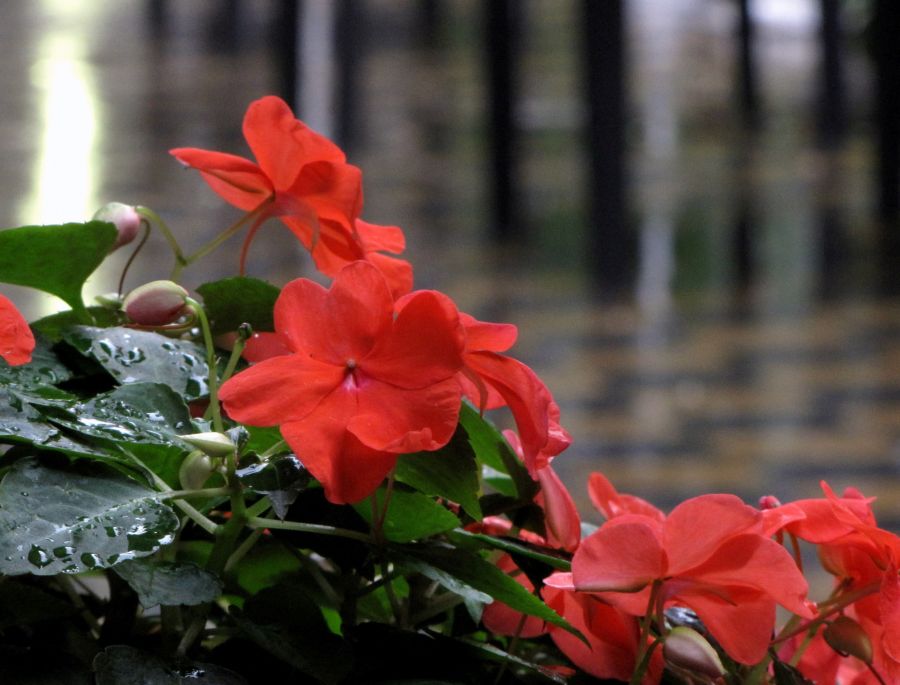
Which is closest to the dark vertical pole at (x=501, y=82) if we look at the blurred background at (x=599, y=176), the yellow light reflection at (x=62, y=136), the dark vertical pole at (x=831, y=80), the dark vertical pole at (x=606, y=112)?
the blurred background at (x=599, y=176)

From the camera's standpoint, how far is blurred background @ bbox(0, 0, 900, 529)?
2355 millimetres

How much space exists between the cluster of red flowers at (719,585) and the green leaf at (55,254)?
0.39 ft

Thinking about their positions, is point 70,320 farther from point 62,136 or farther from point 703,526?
point 62,136

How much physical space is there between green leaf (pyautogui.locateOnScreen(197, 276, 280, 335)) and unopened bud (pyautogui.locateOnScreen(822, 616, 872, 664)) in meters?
0.15

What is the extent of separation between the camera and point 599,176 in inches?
113

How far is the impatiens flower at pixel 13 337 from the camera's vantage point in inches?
10.4

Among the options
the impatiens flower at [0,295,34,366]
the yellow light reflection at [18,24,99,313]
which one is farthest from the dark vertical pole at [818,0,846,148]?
the impatiens flower at [0,295,34,366]

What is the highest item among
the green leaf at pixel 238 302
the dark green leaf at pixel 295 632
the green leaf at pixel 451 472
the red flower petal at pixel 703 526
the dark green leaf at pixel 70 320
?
the green leaf at pixel 238 302

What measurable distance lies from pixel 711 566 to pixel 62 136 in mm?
3761

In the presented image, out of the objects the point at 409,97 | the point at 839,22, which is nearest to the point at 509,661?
the point at 839,22

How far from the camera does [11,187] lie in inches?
125

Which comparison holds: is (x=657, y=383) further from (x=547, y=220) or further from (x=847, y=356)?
(x=547, y=220)

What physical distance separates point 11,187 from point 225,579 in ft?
10.1

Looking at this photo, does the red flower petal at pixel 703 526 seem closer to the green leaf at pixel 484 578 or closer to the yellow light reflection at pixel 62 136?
the green leaf at pixel 484 578
